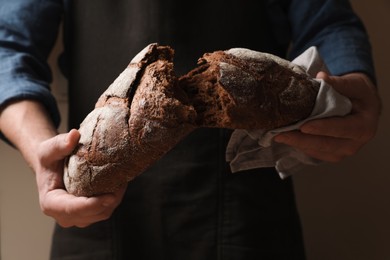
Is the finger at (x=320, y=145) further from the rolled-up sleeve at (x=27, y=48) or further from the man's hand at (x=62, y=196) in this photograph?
the rolled-up sleeve at (x=27, y=48)

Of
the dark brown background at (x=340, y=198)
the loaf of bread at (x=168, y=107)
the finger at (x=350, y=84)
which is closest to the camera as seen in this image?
the loaf of bread at (x=168, y=107)

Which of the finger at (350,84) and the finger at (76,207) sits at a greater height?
the finger at (350,84)

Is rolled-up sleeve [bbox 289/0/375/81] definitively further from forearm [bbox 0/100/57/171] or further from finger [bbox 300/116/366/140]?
forearm [bbox 0/100/57/171]

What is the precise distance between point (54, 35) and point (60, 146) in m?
0.48

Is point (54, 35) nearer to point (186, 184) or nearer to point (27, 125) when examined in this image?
point (27, 125)

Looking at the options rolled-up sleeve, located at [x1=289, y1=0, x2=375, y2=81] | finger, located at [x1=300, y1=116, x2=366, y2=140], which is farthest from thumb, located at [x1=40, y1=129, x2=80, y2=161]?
rolled-up sleeve, located at [x1=289, y1=0, x2=375, y2=81]

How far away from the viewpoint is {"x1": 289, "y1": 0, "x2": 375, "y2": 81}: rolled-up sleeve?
89cm

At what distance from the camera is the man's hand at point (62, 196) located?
27.5 inches

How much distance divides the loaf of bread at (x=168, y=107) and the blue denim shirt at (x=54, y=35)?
0.25m

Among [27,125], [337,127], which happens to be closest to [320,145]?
[337,127]

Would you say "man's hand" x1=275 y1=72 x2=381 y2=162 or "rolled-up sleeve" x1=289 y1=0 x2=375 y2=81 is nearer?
"man's hand" x1=275 y1=72 x2=381 y2=162

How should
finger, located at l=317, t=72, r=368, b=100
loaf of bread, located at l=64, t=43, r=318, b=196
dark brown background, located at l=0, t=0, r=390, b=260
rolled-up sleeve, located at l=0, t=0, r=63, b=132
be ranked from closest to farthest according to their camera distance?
loaf of bread, located at l=64, t=43, r=318, b=196, finger, located at l=317, t=72, r=368, b=100, rolled-up sleeve, located at l=0, t=0, r=63, b=132, dark brown background, located at l=0, t=0, r=390, b=260

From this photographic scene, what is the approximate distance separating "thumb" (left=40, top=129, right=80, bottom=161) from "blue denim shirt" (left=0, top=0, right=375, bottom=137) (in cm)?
20

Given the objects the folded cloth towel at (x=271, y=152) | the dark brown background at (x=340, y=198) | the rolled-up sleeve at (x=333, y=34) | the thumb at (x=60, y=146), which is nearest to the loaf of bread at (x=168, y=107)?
the thumb at (x=60, y=146)
